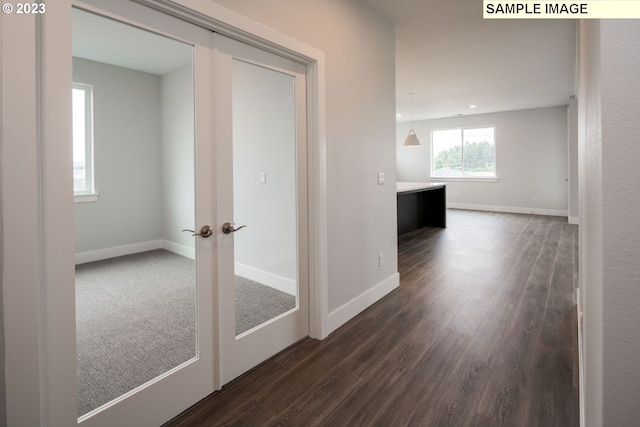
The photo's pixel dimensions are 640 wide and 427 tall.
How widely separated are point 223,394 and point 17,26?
185 centimetres

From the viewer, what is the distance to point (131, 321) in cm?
174

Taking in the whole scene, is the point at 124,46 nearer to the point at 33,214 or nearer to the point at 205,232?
the point at 33,214

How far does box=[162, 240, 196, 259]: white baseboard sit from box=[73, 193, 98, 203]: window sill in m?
0.40

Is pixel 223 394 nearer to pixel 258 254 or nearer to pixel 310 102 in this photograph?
pixel 258 254

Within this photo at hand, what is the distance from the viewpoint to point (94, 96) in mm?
1486

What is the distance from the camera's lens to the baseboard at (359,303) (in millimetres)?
2670

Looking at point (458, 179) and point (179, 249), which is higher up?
point (458, 179)

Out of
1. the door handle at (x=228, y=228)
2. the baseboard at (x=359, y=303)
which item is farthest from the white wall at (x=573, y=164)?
the door handle at (x=228, y=228)

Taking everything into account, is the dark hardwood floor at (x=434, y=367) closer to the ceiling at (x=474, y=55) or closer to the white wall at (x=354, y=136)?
the white wall at (x=354, y=136)

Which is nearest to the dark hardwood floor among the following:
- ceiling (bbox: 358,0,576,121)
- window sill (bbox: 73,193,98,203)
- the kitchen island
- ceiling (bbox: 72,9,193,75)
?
window sill (bbox: 73,193,98,203)

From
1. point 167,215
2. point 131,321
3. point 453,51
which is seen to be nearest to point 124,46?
point 167,215

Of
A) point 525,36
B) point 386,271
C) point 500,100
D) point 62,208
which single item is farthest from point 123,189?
point 500,100

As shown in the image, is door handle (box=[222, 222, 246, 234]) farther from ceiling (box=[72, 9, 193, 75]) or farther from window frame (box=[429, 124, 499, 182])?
window frame (box=[429, 124, 499, 182])

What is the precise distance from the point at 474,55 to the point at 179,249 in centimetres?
450
